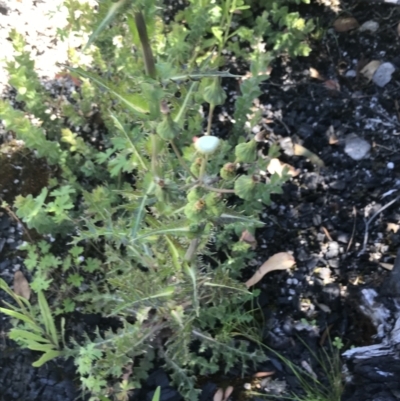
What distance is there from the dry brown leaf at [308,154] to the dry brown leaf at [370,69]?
1.41 ft

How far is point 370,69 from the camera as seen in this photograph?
2.25 meters

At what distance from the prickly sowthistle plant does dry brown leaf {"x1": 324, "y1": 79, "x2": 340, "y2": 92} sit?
24cm

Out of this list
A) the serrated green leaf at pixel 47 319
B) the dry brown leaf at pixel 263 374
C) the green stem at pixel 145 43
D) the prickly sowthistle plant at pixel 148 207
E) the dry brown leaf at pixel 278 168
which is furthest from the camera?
the dry brown leaf at pixel 278 168

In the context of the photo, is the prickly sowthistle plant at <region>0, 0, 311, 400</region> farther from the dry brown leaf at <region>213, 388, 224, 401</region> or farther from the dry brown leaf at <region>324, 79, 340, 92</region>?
the dry brown leaf at <region>324, 79, 340, 92</region>

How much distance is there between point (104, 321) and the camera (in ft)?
6.03

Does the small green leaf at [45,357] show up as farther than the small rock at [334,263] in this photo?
No

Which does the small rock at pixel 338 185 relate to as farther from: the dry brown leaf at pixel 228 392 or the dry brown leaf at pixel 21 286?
the dry brown leaf at pixel 21 286

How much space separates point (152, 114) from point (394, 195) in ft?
4.20

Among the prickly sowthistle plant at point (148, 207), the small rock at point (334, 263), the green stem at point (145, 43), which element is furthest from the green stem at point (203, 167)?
the small rock at point (334, 263)

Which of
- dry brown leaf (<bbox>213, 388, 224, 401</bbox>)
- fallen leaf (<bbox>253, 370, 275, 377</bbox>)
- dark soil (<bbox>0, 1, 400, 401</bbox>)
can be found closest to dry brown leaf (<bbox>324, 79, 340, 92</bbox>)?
dark soil (<bbox>0, 1, 400, 401</bbox>)

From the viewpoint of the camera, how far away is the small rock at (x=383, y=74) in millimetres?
2230

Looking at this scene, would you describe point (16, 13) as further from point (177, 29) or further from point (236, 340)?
point (236, 340)

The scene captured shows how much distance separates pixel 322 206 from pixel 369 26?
0.85 meters

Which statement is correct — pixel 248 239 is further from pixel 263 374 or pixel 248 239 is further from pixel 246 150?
pixel 246 150
